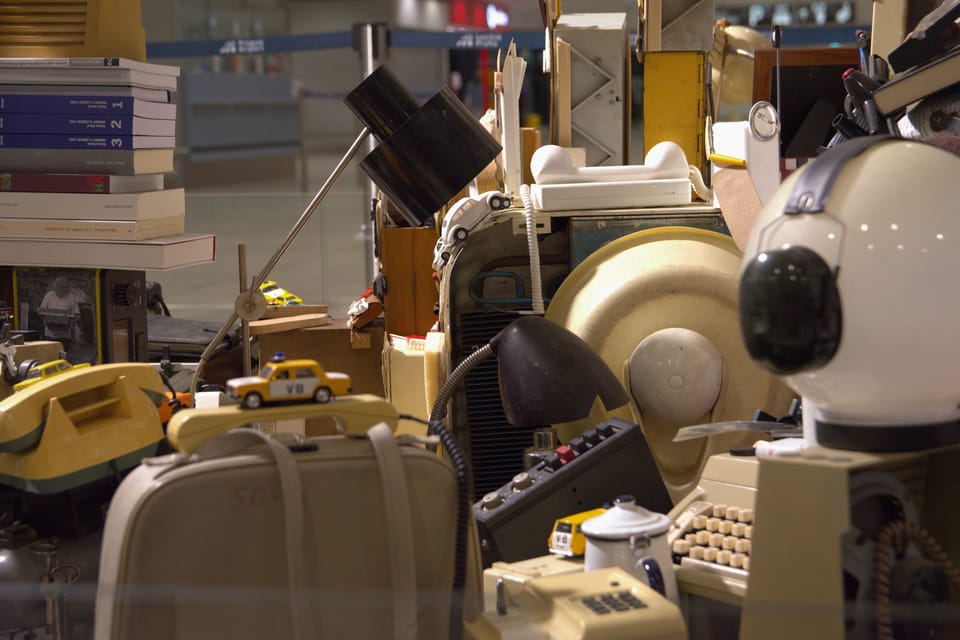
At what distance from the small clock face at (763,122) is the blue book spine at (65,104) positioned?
160cm

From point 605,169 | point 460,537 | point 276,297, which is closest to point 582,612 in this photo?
point 460,537

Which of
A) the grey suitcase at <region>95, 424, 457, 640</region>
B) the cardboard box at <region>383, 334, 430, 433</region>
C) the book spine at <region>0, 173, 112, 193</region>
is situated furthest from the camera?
the cardboard box at <region>383, 334, 430, 433</region>

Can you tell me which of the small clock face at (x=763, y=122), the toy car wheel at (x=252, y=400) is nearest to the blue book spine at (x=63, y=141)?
the small clock face at (x=763, y=122)

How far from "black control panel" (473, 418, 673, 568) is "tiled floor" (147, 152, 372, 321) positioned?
396 centimetres

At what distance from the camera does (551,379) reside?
85.0 inches

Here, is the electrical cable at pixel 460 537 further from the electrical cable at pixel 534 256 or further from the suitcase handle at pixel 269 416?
the electrical cable at pixel 534 256

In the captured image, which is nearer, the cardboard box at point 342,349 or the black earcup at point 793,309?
the black earcup at point 793,309

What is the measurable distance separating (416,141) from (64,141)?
109 centimetres

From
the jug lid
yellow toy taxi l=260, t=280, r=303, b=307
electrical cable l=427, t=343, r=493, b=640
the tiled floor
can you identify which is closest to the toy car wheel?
electrical cable l=427, t=343, r=493, b=640

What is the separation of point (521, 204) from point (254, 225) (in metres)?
3.61

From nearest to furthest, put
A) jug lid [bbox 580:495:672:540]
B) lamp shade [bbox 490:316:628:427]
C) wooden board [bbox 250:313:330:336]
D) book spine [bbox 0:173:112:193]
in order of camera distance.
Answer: jug lid [bbox 580:495:672:540] → lamp shade [bbox 490:316:628:427] → book spine [bbox 0:173:112:193] → wooden board [bbox 250:313:330:336]

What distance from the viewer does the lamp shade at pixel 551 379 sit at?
7.06 feet

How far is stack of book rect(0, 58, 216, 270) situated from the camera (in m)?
3.03

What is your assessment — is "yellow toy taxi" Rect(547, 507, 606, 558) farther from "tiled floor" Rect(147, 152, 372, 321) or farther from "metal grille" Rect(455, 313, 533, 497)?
"tiled floor" Rect(147, 152, 372, 321)
